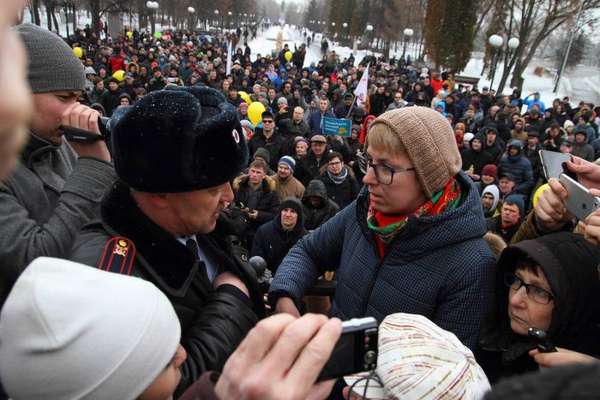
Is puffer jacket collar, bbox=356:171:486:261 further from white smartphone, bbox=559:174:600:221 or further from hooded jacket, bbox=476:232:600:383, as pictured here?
white smartphone, bbox=559:174:600:221

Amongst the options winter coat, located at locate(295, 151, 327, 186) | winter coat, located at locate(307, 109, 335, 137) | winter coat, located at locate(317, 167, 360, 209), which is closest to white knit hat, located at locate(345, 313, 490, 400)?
winter coat, located at locate(317, 167, 360, 209)

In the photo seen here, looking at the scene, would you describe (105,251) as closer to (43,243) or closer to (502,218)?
(43,243)

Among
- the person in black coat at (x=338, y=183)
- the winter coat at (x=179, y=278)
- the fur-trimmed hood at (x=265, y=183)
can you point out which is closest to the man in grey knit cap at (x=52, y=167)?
the winter coat at (x=179, y=278)

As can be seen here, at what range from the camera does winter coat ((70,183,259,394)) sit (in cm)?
129

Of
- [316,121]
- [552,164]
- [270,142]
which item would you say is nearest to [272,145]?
[270,142]

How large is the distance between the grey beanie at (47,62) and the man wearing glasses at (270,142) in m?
6.16

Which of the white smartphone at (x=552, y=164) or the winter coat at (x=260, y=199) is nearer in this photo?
the white smartphone at (x=552, y=164)

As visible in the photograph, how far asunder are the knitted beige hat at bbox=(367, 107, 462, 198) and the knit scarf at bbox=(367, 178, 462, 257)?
5 centimetres

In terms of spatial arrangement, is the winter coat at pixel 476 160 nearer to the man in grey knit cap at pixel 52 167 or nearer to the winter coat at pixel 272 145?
the winter coat at pixel 272 145

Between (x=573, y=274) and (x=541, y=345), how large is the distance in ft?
0.88

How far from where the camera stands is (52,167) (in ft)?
5.86

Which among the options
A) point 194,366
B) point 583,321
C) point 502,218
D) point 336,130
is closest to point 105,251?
point 194,366

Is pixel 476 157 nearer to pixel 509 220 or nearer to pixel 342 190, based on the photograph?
pixel 342 190

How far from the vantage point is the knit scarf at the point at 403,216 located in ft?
5.63
